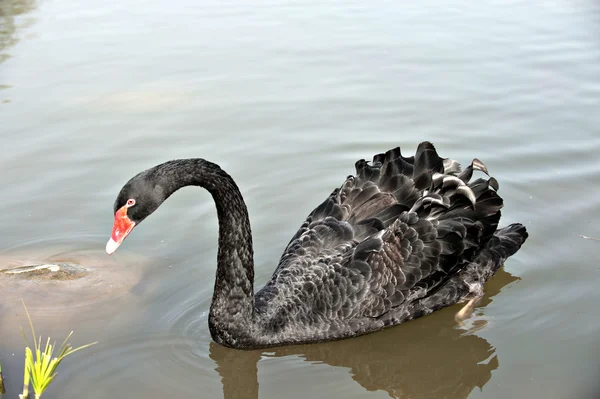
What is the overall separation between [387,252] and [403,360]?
0.72 m

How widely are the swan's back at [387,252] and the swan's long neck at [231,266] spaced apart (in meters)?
0.18

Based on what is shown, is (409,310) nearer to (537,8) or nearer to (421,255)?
(421,255)

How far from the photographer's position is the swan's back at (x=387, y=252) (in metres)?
5.25

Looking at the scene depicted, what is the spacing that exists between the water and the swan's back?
0.62 feet

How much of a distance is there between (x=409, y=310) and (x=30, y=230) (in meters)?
3.36

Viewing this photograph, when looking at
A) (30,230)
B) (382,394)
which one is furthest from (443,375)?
(30,230)

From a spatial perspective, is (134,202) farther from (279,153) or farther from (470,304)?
(279,153)

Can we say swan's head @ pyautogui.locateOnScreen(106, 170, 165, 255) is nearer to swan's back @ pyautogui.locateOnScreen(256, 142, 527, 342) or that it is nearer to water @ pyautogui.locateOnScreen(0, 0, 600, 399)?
water @ pyautogui.locateOnScreen(0, 0, 600, 399)

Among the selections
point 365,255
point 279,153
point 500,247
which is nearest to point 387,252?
point 365,255

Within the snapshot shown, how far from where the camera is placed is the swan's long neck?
4902 millimetres

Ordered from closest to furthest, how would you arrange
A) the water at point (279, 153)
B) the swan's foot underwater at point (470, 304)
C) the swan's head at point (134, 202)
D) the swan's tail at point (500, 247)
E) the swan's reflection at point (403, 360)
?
the swan's head at point (134, 202), the swan's reflection at point (403, 360), the water at point (279, 153), the swan's foot underwater at point (470, 304), the swan's tail at point (500, 247)

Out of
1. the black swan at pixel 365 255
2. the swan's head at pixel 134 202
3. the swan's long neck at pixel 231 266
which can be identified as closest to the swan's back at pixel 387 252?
the black swan at pixel 365 255

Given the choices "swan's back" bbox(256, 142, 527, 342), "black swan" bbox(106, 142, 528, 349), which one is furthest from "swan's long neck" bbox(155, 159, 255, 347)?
"swan's back" bbox(256, 142, 527, 342)

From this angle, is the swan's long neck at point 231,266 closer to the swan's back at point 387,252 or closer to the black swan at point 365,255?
the black swan at point 365,255
